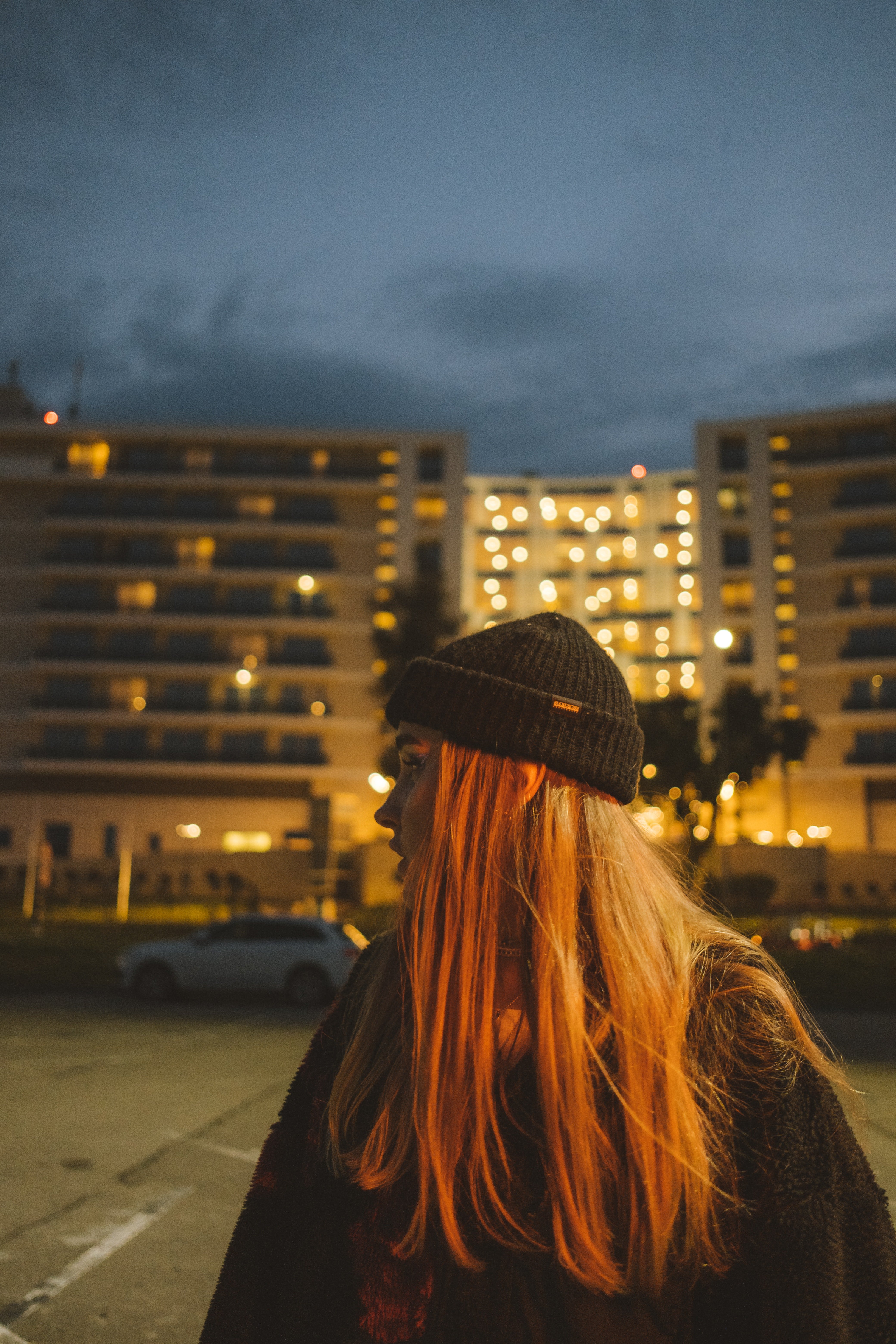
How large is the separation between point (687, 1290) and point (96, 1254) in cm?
451

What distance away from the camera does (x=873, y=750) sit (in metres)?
54.1

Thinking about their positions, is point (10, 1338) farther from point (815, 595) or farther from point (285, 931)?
point (815, 595)

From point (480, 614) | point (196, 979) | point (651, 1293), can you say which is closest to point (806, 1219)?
point (651, 1293)

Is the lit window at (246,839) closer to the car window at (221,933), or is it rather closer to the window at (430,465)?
the window at (430,465)

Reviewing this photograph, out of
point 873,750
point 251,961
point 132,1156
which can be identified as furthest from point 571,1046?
point 873,750

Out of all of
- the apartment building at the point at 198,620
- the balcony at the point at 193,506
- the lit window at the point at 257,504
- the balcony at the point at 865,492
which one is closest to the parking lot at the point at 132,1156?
the apartment building at the point at 198,620

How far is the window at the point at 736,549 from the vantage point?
2298 inches

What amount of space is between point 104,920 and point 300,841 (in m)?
21.3

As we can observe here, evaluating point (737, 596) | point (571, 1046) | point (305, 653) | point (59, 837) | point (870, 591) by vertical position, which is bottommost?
point (59, 837)

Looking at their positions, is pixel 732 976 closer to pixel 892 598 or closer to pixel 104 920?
pixel 104 920

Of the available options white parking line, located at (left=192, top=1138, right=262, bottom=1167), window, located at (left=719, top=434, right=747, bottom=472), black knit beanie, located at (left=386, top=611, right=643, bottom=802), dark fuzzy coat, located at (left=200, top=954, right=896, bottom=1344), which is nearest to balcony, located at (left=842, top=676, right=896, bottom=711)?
window, located at (left=719, top=434, right=747, bottom=472)

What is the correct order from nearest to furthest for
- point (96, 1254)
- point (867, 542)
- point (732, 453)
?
1. point (96, 1254)
2. point (867, 542)
3. point (732, 453)

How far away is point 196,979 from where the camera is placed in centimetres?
1648

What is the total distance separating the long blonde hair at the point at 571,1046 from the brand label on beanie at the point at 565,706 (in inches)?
3.9
